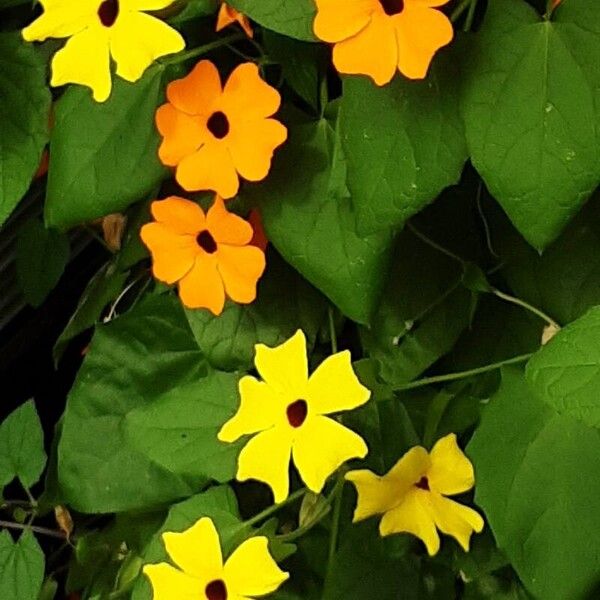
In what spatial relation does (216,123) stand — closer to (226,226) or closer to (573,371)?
(226,226)

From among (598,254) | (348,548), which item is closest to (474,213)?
(598,254)

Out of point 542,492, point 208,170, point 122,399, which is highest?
point 208,170

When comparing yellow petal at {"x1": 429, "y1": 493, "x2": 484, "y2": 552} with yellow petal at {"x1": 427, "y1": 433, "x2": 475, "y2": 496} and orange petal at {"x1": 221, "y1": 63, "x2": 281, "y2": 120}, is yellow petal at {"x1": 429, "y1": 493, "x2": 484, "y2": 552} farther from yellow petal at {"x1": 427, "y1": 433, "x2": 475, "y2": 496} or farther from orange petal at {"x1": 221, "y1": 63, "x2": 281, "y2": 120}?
orange petal at {"x1": 221, "y1": 63, "x2": 281, "y2": 120}

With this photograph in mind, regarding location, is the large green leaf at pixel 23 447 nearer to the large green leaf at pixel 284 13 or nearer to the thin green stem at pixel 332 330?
the thin green stem at pixel 332 330

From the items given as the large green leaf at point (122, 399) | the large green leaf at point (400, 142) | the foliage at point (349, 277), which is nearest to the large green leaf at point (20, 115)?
the foliage at point (349, 277)

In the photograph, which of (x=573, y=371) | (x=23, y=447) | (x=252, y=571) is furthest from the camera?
(x=23, y=447)

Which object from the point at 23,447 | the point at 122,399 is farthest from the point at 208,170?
the point at 23,447
